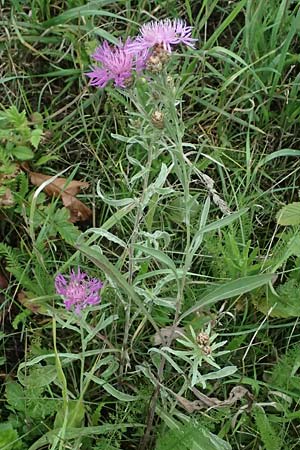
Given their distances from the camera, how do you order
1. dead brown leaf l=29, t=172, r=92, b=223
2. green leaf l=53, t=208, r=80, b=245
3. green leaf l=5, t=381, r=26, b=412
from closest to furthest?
1. green leaf l=5, t=381, r=26, b=412
2. green leaf l=53, t=208, r=80, b=245
3. dead brown leaf l=29, t=172, r=92, b=223

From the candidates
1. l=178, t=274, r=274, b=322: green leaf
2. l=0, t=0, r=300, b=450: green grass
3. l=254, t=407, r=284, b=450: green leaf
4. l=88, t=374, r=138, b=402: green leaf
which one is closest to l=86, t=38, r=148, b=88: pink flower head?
l=0, t=0, r=300, b=450: green grass

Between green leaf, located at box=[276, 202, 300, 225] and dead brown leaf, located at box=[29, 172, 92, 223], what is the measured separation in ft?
1.53

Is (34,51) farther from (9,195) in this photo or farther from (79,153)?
(9,195)

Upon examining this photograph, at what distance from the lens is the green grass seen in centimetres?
144

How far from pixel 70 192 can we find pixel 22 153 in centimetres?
15

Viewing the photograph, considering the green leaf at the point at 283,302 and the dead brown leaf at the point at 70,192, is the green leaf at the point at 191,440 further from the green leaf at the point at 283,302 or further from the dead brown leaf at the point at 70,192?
the dead brown leaf at the point at 70,192

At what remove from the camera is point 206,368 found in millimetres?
1626

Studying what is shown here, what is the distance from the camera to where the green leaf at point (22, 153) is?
186 cm

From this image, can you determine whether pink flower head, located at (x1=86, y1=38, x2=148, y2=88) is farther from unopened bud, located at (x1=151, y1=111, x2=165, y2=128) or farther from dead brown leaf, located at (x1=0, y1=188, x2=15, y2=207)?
dead brown leaf, located at (x1=0, y1=188, x2=15, y2=207)

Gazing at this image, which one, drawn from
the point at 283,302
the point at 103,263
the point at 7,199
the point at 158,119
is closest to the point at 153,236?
the point at 103,263

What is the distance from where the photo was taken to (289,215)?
70.3 inches

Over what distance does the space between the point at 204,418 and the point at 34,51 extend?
1.10 meters

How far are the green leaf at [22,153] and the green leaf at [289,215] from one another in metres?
0.62

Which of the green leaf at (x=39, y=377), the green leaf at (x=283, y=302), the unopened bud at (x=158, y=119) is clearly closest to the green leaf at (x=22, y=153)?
the green leaf at (x=39, y=377)
